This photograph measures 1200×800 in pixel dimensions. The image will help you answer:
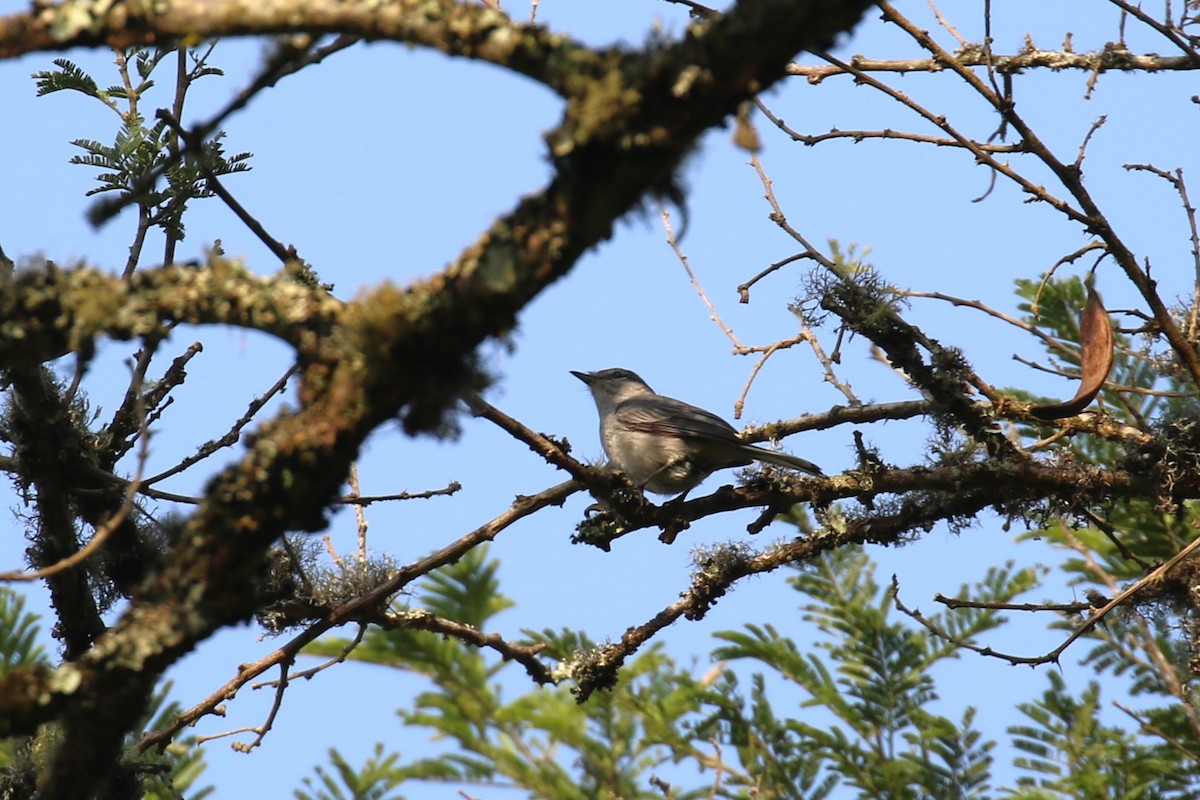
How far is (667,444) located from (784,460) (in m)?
1.26

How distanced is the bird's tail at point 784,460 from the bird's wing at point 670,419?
0.26 m

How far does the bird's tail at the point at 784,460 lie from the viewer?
5383 millimetres

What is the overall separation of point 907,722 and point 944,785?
62cm

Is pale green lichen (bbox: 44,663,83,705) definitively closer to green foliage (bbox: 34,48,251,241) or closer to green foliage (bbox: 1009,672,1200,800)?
green foliage (bbox: 34,48,251,241)

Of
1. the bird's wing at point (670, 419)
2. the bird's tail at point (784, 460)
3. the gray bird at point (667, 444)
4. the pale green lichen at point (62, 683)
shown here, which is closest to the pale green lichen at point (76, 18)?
the pale green lichen at point (62, 683)

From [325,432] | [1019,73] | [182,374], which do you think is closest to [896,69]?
[1019,73]


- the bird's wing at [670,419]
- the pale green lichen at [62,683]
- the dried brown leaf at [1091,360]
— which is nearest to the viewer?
the pale green lichen at [62,683]

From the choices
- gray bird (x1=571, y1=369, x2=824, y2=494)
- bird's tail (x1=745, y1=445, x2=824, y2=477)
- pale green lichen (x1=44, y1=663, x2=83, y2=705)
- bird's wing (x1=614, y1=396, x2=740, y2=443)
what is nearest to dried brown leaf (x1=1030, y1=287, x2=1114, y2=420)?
bird's tail (x1=745, y1=445, x2=824, y2=477)

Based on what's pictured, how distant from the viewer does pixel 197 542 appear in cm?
248

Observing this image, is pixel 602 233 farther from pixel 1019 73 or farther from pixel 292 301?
pixel 1019 73

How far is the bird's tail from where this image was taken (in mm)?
5383

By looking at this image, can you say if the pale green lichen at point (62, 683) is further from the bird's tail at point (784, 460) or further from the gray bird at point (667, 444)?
the gray bird at point (667, 444)

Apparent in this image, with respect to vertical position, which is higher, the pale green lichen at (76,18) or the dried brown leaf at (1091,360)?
the pale green lichen at (76,18)

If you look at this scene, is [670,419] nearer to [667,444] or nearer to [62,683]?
[667,444]
